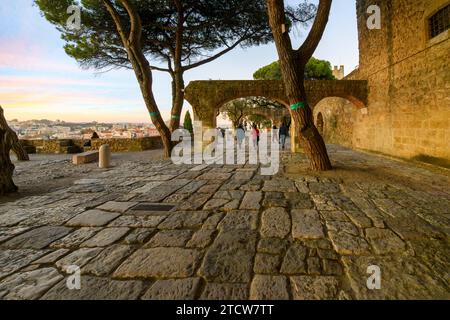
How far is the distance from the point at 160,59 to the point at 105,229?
41.9 feet

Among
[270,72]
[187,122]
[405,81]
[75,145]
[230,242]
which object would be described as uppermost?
[270,72]

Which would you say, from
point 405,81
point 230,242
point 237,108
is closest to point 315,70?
point 237,108

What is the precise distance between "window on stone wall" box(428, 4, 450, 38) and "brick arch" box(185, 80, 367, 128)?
11.7 feet

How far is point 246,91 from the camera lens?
10055 millimetres

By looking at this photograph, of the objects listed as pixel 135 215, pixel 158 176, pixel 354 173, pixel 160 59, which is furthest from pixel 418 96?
pixel 160 59

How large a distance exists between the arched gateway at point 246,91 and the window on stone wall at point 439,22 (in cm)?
359

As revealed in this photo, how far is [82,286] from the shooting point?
1596 millimetres

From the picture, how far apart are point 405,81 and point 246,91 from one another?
18.1 ft

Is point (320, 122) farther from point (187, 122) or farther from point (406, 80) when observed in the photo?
point (187, 122)

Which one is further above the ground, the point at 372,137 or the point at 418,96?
the point at 418,96

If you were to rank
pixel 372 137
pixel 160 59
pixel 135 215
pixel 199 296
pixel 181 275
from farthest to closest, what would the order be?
pixel 160 59, pixel 372 137, pixel 135 215, pixel 181 275, pixel 199 296

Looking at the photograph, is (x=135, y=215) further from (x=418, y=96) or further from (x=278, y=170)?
(x=418, y=96)

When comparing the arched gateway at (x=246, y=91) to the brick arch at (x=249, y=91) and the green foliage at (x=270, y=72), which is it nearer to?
the brick arch at (x=249, y=91)
